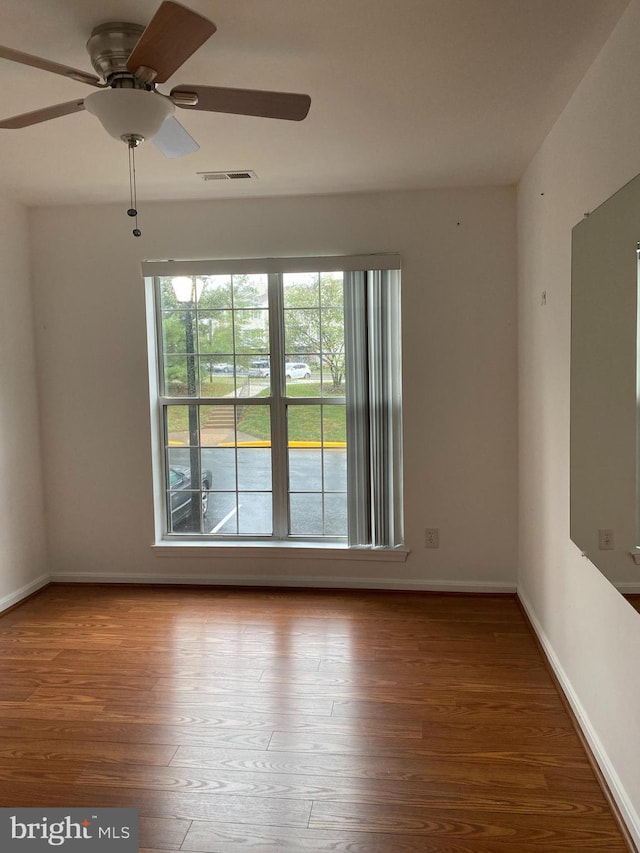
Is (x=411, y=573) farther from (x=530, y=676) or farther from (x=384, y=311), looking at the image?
(x=384, y=311)

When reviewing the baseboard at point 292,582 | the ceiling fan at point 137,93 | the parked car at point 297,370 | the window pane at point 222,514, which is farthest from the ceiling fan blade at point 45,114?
the baseboard at point 292,582

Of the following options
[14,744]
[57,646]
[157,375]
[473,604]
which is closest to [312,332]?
[157,375]

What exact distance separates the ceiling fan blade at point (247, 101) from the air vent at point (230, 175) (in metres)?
1.41

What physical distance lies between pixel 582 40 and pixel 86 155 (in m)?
2.22

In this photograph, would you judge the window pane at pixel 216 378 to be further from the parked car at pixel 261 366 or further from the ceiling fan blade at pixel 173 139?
the ceiling fan blade at pixel 173 139

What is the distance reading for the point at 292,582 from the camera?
4.29 meters

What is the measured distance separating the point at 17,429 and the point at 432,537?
2656 mm

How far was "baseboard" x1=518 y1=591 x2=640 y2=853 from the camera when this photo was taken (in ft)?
6.52

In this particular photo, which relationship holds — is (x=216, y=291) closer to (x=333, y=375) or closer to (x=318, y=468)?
(x=333, y=375)

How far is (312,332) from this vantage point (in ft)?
13.9

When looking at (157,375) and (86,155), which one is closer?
(86,155)

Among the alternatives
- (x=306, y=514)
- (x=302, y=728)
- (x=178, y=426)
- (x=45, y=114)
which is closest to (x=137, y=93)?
(x=45, y=114)

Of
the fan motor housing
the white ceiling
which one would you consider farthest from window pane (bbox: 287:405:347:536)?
the fan motor housing

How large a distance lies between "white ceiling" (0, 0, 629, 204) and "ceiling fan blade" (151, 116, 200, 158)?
177 mm
